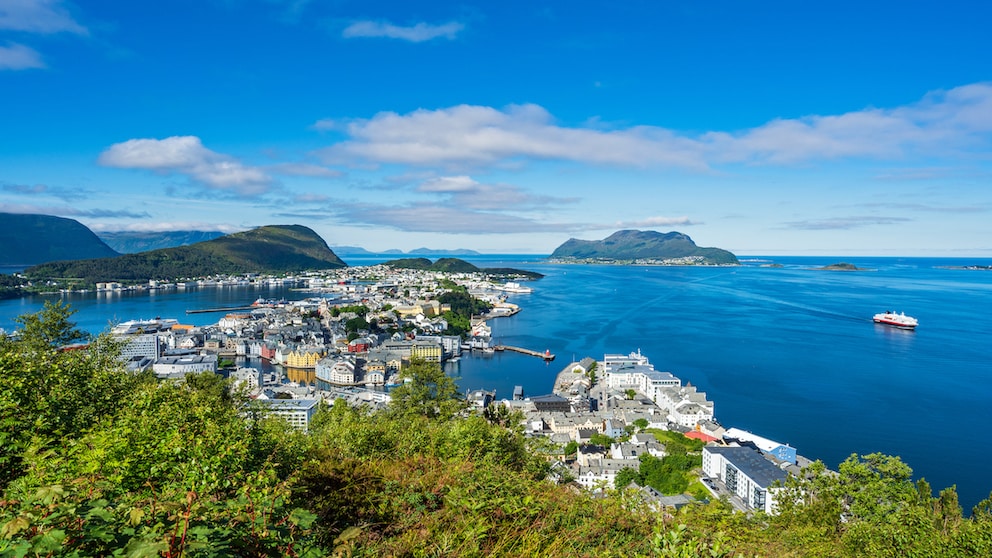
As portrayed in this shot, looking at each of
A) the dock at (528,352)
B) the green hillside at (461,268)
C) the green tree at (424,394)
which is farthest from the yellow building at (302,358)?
the green hillside at (461,268)

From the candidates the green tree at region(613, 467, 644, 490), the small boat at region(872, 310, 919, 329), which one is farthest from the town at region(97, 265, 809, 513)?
the small boat at region(872, 310, 919, 329)

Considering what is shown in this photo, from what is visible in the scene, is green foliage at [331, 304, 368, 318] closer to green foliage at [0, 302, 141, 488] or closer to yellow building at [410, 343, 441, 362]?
yellow building at [410, 343, 441, 362]

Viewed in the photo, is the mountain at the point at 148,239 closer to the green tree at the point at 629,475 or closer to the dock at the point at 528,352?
the dock at the point at 528,352

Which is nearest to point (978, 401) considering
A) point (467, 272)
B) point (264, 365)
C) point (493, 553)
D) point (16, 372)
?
point (493, 553)

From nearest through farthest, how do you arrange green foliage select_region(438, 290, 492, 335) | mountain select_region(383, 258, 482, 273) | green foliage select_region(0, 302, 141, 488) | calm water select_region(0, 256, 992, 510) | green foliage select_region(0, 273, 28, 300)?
green foliage select_region(0, 302, 141, 488), calm water select_region(0, 256, 992, 510), green foliage select_region(438, 290, 492, 335), green foliage select_region(0, 273, 28, 300), mountain select_region(383, 258, 482, 273)

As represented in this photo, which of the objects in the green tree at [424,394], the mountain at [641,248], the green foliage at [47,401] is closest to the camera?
the green foliage at [47,401]

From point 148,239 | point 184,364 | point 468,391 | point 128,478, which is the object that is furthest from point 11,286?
point 148,239
